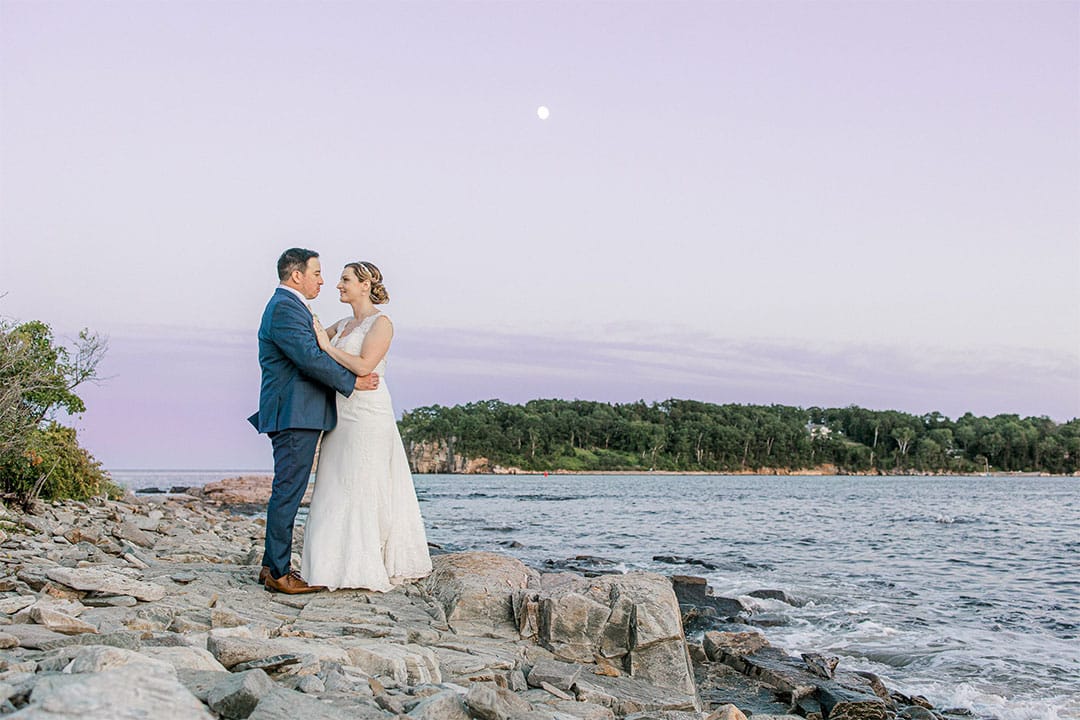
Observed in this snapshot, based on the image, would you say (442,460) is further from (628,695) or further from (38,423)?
(628,695)

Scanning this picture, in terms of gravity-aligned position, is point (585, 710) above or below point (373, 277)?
below

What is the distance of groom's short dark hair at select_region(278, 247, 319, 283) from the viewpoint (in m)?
7.41

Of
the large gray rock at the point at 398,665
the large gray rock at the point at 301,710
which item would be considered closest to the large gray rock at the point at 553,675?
the large gray rock at the point at 398,665

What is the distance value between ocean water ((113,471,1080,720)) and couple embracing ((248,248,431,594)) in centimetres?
605

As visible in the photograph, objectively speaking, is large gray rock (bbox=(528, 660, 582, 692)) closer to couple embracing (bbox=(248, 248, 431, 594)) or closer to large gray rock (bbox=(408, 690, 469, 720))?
large gray rock (bbox=(408, 690, 469, 720))

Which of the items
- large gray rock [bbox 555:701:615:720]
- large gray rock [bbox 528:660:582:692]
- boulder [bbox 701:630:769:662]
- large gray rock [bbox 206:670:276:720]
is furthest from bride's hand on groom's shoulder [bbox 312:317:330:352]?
boulder [bbox 701:630:769:662]

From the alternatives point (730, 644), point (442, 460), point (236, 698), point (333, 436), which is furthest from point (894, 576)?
point (442, 460)

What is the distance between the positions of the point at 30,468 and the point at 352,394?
10373mm

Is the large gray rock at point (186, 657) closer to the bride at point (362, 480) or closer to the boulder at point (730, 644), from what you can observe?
the bride at point (362, 480)

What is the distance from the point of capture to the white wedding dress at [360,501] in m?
7.52

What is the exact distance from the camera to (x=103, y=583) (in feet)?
21.4

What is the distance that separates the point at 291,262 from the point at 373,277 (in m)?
0.74

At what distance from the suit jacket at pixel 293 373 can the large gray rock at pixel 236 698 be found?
3.83 m

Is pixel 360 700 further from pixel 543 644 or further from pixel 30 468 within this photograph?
pixel 30 468
